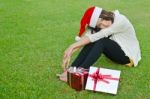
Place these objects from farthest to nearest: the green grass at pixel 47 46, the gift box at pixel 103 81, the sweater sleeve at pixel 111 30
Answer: the sweater sleeve at pixel 111 30 → the green grass at pixel 47 46 → the gift box at pixel 103 81

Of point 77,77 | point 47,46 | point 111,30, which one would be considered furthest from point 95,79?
point 47,46

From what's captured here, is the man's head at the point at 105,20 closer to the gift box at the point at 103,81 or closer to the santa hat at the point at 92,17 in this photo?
the santa hat at the point at 92,17

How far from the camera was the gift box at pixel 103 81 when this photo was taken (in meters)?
5.51

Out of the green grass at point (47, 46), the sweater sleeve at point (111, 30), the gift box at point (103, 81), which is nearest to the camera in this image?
the gift box at point (103, 81)

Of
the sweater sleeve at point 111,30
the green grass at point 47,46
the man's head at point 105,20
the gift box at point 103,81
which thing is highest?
the man's head at point 105,20

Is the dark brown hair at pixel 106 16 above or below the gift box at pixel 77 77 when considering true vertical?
above

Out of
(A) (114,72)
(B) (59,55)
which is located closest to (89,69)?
(A) (114,72)

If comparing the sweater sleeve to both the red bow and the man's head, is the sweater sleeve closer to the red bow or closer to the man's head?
the man's head

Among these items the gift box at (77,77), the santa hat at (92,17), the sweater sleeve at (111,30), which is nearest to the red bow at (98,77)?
the gift box at (77,77)

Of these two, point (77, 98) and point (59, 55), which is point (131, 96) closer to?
point (77, 98)

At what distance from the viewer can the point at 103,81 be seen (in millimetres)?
5555

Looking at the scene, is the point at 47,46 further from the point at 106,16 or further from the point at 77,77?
the point at 77,77

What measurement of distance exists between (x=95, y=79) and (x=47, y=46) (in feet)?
7.95

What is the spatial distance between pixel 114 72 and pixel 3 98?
4.94ft
